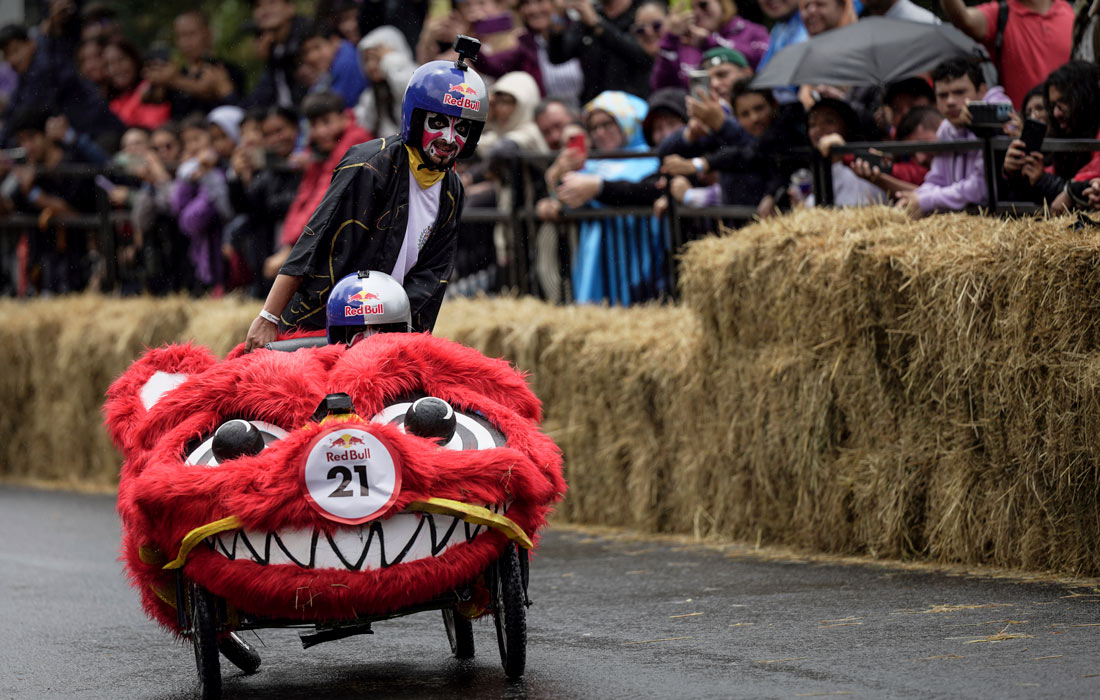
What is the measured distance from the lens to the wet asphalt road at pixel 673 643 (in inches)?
225

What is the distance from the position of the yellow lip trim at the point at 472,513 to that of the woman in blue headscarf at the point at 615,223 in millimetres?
5551

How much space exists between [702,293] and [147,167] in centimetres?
752

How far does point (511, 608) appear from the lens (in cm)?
577

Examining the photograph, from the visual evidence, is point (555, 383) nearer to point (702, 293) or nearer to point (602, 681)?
point (702, 293)

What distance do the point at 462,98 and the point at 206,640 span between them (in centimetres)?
235

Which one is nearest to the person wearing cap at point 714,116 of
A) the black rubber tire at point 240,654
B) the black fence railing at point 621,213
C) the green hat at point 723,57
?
the green hat at point 723,57

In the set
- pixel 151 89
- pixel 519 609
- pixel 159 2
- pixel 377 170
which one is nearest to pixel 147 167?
pixel 151 89

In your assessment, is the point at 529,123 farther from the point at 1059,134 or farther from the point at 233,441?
the point at 233,441

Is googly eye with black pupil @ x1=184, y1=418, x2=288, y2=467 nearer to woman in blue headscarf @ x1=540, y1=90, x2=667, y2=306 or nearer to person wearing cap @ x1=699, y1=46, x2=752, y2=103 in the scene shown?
woman in blue headscarf @ x1=540, y1=90, x2=667, y2=306

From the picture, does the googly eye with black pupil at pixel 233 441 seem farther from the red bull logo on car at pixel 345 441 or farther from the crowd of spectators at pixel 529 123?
the crowd of spectators at pixel 529 123

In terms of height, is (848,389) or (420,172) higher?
(420,172)

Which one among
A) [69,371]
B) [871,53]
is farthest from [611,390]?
[69,371]

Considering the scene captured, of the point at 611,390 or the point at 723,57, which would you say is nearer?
the point at 611,390

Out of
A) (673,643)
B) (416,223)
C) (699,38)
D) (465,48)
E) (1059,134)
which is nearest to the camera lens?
(673,643)
